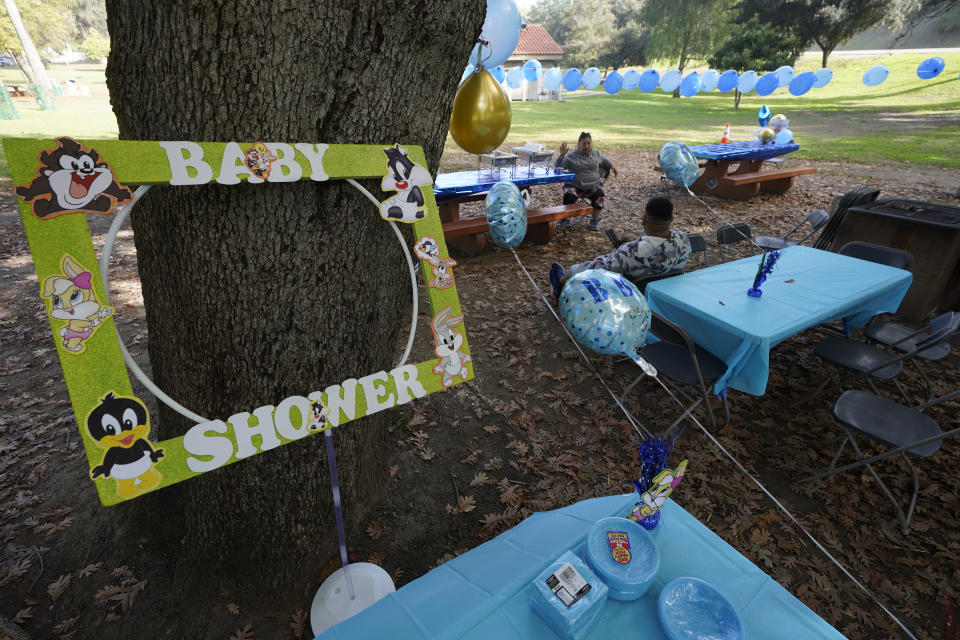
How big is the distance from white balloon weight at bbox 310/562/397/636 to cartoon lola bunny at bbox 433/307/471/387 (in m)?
1.29

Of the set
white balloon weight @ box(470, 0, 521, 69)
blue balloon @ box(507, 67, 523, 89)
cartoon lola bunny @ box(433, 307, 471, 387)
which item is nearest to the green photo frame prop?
cartoon lola bunny @ box(433, 307, 471, 387)

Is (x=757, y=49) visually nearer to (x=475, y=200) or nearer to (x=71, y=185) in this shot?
(x=475, y=200)

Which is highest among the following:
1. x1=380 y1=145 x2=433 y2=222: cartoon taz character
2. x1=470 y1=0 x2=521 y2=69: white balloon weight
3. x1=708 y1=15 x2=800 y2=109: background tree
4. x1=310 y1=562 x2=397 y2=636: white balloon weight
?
x1=708 y1=15 x2=800 y2=109: background tree

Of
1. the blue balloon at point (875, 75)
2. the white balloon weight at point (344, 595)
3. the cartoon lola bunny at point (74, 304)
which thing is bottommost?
the white balloon weight at point (344, 595)

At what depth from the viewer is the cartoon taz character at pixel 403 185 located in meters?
1.31

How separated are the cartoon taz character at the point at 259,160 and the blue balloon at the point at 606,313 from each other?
190 centimetres

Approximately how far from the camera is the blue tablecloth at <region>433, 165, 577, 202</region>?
588cm

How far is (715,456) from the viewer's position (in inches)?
126

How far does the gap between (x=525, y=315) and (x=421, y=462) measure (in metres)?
2.45

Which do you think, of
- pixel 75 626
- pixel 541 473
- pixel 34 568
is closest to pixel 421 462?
pixel 541 473

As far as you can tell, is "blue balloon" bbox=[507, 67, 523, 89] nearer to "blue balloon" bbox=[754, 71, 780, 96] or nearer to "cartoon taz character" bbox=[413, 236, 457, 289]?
"blue balloon" bbox=[754, 71, 780, 96]

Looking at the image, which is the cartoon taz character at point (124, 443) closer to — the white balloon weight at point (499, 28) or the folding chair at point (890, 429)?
the folding chair at point (890, 429)

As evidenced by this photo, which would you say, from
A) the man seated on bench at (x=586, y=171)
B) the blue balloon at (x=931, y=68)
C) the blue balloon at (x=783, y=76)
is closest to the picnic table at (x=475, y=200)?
the man seated on bench at (x=586, y=171)

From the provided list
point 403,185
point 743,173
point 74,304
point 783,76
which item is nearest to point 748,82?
point 783,76
